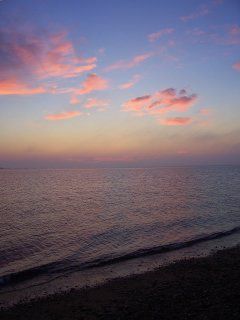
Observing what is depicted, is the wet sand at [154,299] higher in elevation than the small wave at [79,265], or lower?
higher

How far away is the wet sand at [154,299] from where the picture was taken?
1177 cm

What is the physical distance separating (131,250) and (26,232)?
12.1m

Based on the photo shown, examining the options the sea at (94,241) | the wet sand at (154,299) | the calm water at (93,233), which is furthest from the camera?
the calm water at (93,233)

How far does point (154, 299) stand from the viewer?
43.0 feet

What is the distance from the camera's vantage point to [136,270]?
18.8 m

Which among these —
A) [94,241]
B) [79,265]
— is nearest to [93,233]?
[94,241]

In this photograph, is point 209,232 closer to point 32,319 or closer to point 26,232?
point 26,232

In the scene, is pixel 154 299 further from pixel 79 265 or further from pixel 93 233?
pixel 93 233

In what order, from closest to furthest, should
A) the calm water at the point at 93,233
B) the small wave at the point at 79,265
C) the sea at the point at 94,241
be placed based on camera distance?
the small wave at the point at 79,265, the sea at the point at 94,241, the calm water at the point at 93,233

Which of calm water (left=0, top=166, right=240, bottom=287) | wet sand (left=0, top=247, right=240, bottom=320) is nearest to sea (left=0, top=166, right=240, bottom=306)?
calm water (left=0, top=166, right=240, bottom=287)

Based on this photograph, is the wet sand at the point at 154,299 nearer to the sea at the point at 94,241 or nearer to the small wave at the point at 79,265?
the sea at the point at 94,241

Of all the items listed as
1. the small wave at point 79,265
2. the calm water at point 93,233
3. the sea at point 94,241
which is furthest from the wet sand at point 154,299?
the calm water at point 93,233

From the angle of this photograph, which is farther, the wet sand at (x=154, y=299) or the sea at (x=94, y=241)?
the sea at (x=94, y=241)

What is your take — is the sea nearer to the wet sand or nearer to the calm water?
the calm water
